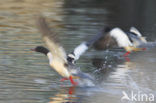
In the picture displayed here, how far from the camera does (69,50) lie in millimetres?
13367

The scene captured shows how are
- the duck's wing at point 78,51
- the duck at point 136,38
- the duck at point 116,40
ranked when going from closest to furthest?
1. the duck's wing at point 78,51
2. the duck at point 116,40
3. the duck at point 136,38

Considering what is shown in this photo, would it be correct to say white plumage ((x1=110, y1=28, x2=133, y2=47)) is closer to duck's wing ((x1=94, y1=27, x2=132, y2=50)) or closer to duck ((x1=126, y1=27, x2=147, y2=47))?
duck's wing ((x1=94, y1=27, x2=132, y2=50))

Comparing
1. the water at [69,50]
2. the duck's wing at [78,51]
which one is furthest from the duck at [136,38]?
the duck's wing at [78,51]

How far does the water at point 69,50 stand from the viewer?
9.88m

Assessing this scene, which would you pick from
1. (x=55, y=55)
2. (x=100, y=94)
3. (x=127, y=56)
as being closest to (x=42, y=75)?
(x=55, y=55)

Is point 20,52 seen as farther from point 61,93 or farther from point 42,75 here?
point 61,93

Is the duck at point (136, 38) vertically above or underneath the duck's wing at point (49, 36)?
underneath

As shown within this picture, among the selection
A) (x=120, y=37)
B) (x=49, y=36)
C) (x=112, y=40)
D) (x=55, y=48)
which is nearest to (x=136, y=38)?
(x=120, y=37)

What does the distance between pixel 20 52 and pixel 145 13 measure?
9.22 metres

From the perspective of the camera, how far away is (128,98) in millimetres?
9641

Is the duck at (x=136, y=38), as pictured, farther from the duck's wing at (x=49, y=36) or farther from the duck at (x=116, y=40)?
the duck's wing at (x=49, y=36)

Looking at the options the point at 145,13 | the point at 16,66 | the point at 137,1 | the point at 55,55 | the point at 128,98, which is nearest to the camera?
the point at 128,98

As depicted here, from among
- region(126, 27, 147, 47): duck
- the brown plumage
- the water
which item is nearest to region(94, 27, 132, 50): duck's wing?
the water

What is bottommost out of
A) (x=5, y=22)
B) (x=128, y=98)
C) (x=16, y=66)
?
(x=128, y=98)
